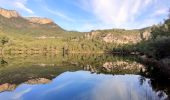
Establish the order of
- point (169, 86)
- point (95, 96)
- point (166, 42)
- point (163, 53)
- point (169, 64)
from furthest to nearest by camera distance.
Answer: point (163, 53) → point (166, 42) → point (169, 64) → point (169, 86) → point (95, 96)

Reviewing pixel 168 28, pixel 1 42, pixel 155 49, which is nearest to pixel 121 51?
pixel 1 42

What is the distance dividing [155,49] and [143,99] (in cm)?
4638

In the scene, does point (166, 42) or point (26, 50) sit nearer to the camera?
point (166, 42)

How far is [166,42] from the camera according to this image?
6044cm

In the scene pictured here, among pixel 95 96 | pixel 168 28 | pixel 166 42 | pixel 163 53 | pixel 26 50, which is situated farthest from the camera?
pixel 26 50

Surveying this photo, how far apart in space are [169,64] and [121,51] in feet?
501

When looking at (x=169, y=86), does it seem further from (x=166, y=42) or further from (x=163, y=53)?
(x=163, y=53)

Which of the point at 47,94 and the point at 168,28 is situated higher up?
the point at 168,28

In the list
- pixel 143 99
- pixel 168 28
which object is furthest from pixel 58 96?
pixel 168 28

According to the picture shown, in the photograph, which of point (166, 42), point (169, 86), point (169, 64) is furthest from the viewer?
point (166, 42)

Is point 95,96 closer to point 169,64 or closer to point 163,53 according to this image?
point 169,64

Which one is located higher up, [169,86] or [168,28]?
[168,28]

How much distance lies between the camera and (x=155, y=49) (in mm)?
70625

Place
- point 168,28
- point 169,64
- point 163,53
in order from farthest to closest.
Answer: point 168,28 → point 163,53 → point 169,64
